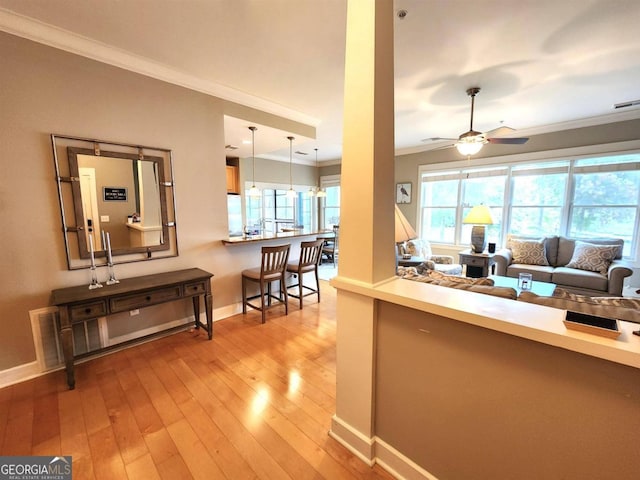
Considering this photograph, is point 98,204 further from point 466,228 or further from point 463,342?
point 466,228

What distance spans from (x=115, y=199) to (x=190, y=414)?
204cm

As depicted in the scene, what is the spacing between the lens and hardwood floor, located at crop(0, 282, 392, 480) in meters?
1.45

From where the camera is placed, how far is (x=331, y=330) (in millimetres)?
3041

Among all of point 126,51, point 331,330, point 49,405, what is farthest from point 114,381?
point 126,51

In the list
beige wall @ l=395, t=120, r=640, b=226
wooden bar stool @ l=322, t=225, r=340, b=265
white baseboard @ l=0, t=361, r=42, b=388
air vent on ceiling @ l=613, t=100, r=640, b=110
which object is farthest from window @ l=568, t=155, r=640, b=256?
white baseboard @ l=0, t=361, r=42, b=388

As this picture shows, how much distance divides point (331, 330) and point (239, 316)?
1240 mm

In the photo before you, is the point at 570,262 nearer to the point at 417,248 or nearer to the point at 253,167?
the point at 417,248

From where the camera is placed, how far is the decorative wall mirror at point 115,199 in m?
2.25

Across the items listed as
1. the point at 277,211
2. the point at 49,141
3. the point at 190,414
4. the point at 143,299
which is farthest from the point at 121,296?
the point at 277,211

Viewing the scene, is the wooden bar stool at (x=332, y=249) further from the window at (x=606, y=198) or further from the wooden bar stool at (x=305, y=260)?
the window at (x=606, y=198)

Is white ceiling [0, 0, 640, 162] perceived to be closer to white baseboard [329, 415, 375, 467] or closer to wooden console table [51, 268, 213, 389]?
wooden console table [51, 268, 213, 389]

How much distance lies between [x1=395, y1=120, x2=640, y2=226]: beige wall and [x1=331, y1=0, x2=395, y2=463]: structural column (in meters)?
4.76

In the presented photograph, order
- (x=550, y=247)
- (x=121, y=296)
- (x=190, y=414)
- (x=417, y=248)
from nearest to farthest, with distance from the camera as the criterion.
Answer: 1. (x=190, y=414)
2. (x=121, y=296)
3. (x=550, y=247)
4. (x=417, y=248)

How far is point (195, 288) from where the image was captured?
2.72 meters
